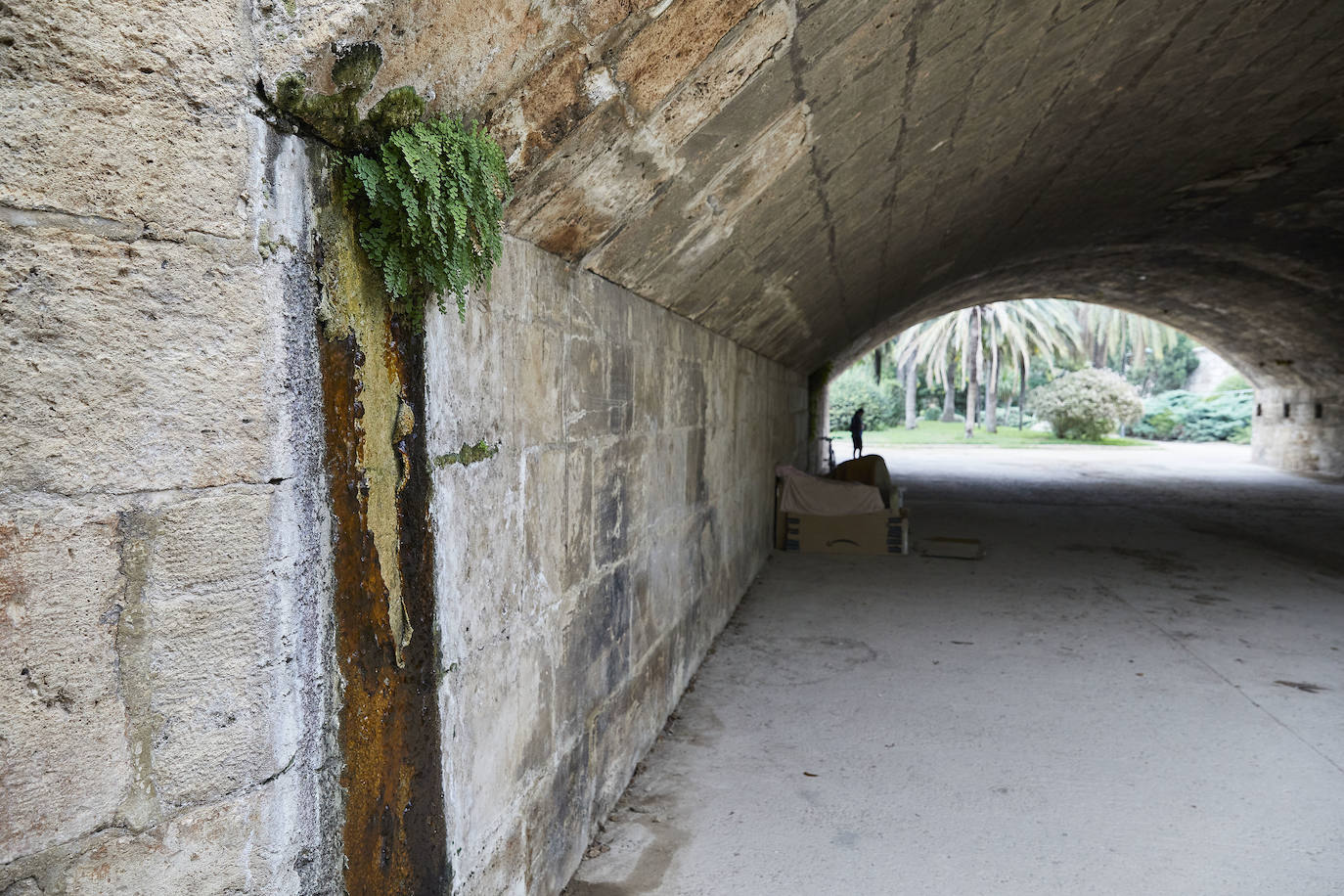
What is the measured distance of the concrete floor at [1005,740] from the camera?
3.11 meters

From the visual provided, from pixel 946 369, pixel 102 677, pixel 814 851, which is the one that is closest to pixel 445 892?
pixel 102 677

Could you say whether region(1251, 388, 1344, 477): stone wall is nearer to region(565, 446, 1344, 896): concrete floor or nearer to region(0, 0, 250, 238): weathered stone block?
region(565, 446, 1344, 896): concrete floor

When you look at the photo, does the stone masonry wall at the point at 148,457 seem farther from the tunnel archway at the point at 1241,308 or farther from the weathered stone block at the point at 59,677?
the tunnel archway at the point at 1241,308

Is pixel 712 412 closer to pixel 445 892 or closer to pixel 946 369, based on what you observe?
pixel 445 892

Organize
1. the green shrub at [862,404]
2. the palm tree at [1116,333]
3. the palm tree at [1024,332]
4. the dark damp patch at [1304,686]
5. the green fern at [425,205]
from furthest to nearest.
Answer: the palm tree at [1116,333], the green shrub at [862,404], the palm tree at [1024,332], the dark damp patch at [1304,686], the green fern at [425,205]

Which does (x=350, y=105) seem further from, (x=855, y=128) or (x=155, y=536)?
(x=855, y=128)

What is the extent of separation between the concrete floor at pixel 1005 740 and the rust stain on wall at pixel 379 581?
1.33 m

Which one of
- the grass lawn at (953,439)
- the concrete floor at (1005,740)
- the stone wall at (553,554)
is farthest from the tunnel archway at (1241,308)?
the grass lawn at (953,439)

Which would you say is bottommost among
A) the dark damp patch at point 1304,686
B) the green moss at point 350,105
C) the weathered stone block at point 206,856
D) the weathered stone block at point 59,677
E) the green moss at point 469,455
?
the dark damp patch at point 1304,686

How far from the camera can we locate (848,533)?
9.21 m

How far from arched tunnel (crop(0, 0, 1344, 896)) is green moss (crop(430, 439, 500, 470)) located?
2 centimetres

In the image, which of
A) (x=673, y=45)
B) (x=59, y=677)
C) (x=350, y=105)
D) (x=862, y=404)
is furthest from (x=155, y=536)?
(x=862, y=404)

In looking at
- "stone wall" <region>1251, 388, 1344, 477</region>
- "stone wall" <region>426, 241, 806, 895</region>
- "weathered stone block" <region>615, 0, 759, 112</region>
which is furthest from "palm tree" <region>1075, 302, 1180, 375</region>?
"weathered stone block" <region>615, 0, 759, 112</region>

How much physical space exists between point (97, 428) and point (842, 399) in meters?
37.2
